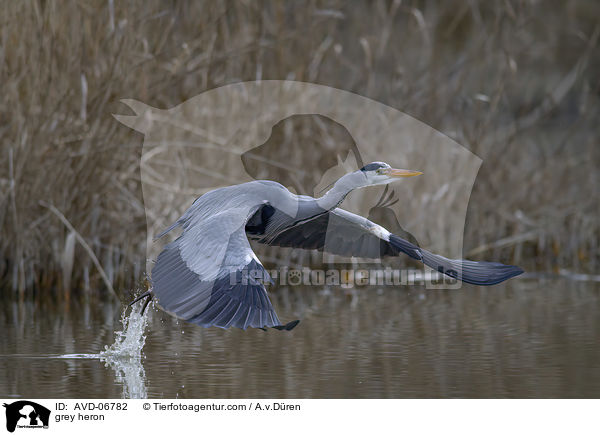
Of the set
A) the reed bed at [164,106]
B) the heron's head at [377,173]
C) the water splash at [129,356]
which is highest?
the reed bed at [164,106]

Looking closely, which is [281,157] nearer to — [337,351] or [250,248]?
[337,351]

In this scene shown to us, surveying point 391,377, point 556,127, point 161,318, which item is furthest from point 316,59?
point 556,127

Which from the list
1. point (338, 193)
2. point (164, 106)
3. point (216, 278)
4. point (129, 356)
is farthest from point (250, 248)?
point (164, 106)

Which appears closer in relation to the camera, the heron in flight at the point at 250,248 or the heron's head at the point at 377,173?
the heron in flight at the point at 250,248

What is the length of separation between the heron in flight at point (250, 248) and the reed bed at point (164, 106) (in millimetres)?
2012

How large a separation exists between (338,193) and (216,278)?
1.41 metres

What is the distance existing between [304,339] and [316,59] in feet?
11.9

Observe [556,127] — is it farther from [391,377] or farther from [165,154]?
[391,377]

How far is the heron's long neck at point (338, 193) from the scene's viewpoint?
5992 mm

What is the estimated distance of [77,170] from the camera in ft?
25.8

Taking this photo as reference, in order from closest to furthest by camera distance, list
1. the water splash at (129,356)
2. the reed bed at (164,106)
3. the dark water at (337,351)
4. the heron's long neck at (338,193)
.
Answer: the dark water at (337,351), the water splash at (129,356), the heron's long neck at (338,193), the reed bed at (164,106)

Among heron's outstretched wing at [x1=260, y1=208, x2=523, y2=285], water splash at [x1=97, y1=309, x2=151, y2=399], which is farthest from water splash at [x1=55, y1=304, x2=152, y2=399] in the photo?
heron's outstretched wing at [x1=260, y1=208, x2=523, y2=285]
